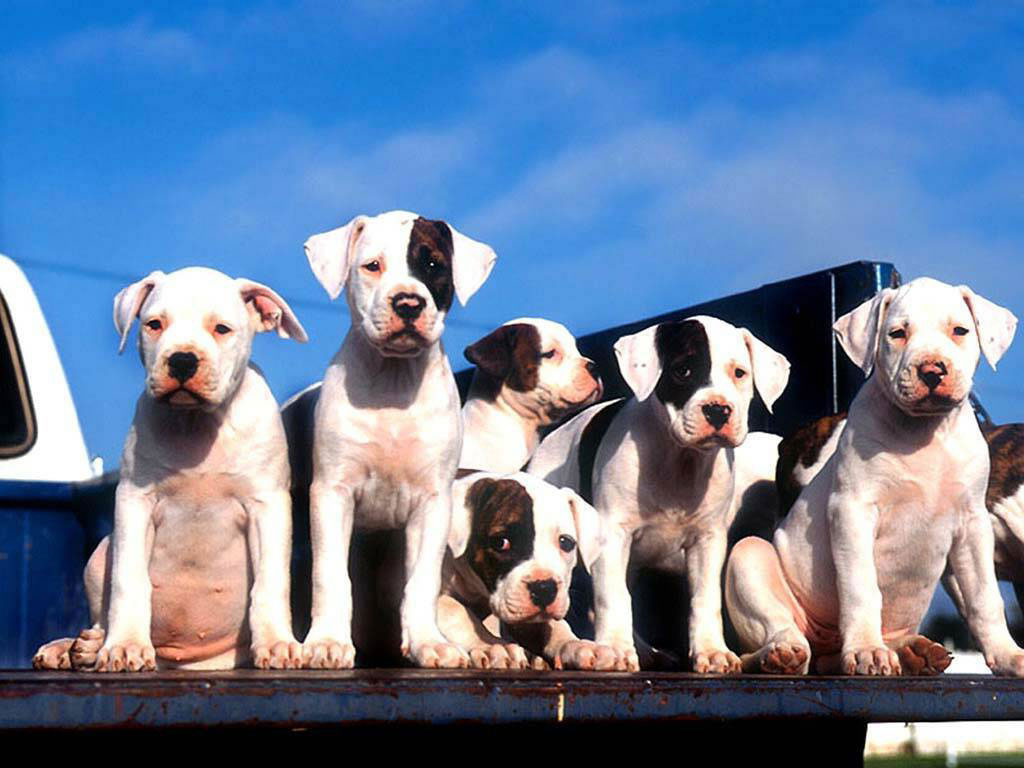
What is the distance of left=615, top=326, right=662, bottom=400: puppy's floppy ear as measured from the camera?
5.17 metres

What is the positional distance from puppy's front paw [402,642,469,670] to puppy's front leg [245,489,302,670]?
0.37 metres

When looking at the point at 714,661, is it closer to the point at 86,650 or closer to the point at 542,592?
the point at 542,592

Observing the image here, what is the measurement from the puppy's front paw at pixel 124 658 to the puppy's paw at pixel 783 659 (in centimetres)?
186

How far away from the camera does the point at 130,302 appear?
442 centimetres

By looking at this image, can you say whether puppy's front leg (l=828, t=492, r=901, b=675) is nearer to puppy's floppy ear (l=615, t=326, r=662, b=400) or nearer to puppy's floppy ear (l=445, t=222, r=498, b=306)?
puppy's floppy ear (l=615, t=326, r=662, b=400)

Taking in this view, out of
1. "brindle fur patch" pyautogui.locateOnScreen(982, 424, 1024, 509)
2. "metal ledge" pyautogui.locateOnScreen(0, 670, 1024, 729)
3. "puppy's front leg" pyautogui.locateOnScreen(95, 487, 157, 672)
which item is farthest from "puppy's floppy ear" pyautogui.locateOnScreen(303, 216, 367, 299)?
"brindle fur patch" pyautogui.locateOnScreen(982, 424, 1024, 509)

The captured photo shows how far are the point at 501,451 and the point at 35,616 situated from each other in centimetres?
221

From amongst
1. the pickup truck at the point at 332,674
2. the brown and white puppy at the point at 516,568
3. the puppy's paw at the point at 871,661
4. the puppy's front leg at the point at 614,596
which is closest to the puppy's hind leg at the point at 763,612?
the puppy's paw at the point at 871,661

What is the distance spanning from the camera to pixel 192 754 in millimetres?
3299

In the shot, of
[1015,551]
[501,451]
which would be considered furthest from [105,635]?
[1015,551]

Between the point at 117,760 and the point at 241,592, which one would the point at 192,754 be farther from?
the point at 241,592

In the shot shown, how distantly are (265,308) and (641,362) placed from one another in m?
1.37

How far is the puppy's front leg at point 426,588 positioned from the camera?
441cm

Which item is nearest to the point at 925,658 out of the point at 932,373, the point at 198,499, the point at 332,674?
the point at 932,373
